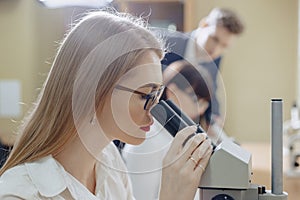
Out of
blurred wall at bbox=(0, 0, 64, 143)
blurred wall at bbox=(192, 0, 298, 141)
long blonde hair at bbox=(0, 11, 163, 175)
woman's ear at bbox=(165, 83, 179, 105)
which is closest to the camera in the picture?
long blonde hair at bbox=(0, 11, 163, 175)

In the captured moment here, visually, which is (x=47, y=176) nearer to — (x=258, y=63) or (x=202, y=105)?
(x=202, y=105)

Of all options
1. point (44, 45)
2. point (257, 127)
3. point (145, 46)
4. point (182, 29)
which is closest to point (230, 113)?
point (257, 127)

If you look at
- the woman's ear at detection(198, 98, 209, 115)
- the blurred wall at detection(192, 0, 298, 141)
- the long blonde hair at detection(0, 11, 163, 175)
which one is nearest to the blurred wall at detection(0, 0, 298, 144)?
the blurred wall at detection(192, 0, 298, 141)

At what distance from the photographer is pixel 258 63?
310 centimetres

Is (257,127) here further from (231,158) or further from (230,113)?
(231,158)

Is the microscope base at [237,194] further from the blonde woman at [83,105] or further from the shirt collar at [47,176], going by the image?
the shirt collar at [47,176]

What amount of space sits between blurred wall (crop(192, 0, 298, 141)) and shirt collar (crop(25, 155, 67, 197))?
2.25 m

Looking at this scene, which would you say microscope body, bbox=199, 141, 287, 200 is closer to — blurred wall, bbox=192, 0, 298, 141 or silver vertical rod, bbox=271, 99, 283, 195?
silver vertical rod, bbox=271, 99, 283, 195

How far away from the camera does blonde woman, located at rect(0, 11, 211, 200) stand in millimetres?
862

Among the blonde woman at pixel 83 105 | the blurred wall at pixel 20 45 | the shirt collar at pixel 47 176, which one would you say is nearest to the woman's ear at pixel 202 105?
the blonde woman at pixel 83 105

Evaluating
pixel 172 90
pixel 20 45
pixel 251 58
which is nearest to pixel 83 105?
pixel 172 90

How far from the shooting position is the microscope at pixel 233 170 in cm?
77

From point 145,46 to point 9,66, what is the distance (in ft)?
7.14

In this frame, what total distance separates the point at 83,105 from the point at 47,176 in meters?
0.14
